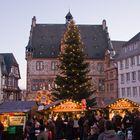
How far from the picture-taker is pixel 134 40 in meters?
62.8

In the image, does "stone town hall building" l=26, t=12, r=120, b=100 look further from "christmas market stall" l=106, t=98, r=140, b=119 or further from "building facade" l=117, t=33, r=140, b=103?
"christmas market stall" l=106, t=98, r=140, b=119

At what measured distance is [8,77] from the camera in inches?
2653

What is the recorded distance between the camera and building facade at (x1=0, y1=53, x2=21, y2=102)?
212 feet

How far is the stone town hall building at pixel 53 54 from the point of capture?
248ft

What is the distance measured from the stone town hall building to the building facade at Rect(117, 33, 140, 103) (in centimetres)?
612

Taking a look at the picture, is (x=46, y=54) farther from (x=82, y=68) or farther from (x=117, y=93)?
(x=82, y=68)

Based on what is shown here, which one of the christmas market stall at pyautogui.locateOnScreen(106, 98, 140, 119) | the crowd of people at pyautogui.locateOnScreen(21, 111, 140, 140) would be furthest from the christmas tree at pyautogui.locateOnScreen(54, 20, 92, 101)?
the crowd of people at pyautogui.locateOnScreen(21, 111, 140, 140)

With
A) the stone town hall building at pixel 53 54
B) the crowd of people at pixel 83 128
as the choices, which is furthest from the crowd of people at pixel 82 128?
the stone town hall building at pixel 53 54

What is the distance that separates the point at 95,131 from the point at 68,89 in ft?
106

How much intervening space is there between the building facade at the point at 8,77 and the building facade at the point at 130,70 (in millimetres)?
17985

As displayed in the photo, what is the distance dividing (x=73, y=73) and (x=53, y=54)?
3311 cm

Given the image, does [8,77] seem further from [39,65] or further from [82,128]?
[82,128]

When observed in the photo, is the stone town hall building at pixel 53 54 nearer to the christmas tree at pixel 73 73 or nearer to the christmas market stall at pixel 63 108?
the christmas tree at pixel 73 73

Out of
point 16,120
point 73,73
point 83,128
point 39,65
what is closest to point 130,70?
point 39,65
